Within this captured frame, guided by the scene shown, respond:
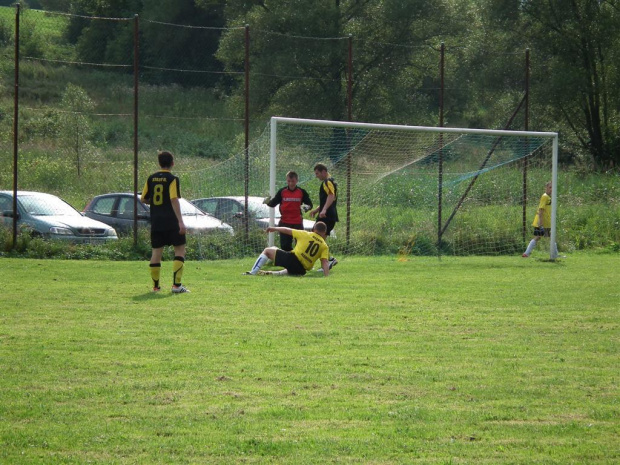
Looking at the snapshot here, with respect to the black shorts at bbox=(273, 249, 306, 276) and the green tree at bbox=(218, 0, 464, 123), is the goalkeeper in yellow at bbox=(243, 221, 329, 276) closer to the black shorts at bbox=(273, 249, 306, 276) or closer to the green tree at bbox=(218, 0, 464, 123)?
the black shorts at bbox=(273, 249, 306, 276)

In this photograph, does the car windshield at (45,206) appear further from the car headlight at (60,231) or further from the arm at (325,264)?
the arm at (325,264)

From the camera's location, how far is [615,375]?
23.9 ft

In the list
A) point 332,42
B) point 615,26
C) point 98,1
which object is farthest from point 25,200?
point 98,1

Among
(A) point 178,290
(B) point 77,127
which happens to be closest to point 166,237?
(A) point 178,290

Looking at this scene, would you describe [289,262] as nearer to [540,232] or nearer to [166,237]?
[166,237]

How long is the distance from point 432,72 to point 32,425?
1012 inches

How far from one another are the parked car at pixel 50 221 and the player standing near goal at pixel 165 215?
259 inches

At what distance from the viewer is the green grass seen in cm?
532

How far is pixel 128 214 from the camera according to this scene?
19828 mm

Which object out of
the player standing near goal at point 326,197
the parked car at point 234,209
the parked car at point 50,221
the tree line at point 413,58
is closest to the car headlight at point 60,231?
the parked car at point 50,221

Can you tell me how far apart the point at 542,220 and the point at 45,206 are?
35.4 feet

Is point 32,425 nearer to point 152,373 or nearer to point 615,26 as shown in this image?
point 152,373

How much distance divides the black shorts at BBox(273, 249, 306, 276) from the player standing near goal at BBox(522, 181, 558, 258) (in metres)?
7.10

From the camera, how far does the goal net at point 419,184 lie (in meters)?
19.2
